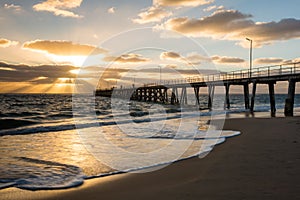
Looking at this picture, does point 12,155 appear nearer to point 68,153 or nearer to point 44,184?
point 68,153

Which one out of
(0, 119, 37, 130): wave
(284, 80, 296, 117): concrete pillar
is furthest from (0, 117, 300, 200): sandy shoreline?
(284, 80, 296, 117): concrete pillar

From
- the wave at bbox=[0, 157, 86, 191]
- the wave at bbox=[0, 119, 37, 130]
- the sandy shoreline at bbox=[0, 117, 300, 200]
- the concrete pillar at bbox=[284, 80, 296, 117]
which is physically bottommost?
the wave at bbox=[0, 119, 37, 130]

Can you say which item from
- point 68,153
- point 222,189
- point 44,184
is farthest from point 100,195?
point 68,153

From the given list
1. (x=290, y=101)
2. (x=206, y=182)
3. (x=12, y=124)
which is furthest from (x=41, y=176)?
(x=290, y=101)

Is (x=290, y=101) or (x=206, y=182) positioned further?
(x=290, y=101)

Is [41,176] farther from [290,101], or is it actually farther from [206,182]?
[290,101]

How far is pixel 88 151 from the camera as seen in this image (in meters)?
8.93

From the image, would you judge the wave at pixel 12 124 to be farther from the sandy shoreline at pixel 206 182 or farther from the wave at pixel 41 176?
the sandy shoreline at pixel 206 182

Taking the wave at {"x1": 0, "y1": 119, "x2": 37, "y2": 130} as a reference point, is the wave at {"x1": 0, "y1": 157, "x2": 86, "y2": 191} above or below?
above


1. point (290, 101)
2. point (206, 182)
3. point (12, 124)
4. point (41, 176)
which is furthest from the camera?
point (290, 101)

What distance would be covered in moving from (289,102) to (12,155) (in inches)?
829

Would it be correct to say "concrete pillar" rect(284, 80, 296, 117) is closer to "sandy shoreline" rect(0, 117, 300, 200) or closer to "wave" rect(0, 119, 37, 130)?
"sandy shoreline" rect(0, 117, 300, 200)

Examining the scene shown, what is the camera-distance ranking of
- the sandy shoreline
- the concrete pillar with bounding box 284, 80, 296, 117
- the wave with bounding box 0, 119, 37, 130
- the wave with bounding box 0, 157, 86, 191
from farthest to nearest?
1. the concrete pillar with bounding box 284, 80, 296, 117
2. the wave with bounding box 0, 119, 37, 130
3. the wave with bounding box 0, 157, 86, 191
4. the sandy shoreline

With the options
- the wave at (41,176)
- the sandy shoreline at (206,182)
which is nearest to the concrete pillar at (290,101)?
the sandy shoreline at (206,182)
